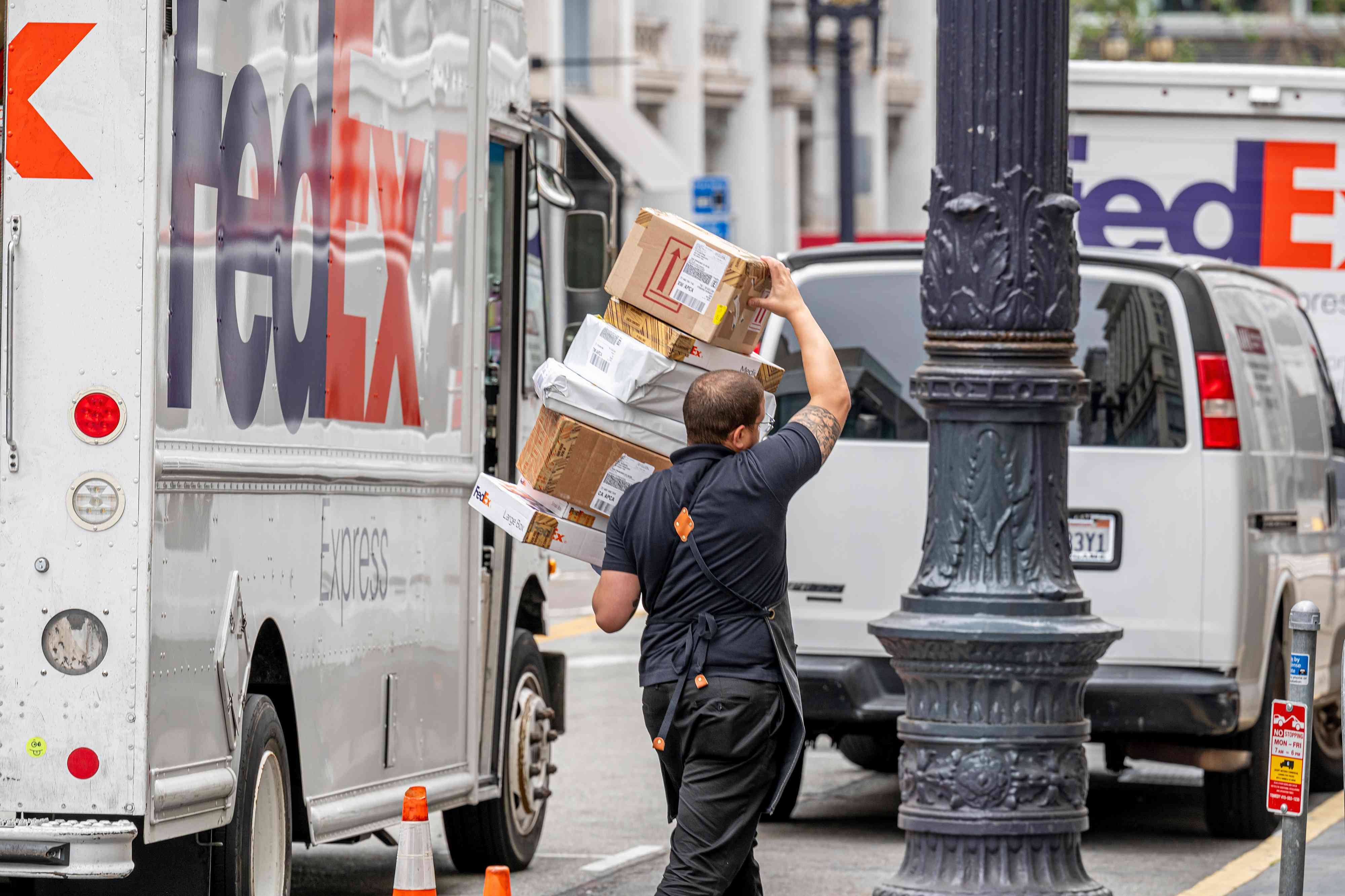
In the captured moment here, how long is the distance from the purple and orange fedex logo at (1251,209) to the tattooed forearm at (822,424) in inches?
366

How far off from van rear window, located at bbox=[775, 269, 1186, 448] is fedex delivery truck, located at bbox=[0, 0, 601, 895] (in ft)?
5.86

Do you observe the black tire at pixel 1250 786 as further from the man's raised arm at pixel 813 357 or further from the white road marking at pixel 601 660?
the white road marking at pixel 601 660

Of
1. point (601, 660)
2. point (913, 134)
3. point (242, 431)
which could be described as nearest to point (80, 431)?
point (242, 431)

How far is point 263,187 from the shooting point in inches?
264

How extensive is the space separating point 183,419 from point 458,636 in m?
2.54

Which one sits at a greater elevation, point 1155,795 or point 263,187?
point 263,187

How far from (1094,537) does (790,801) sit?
1.72 meters

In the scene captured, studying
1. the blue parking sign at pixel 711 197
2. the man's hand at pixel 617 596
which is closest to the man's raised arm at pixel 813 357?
the man's hand at pixel 617 596

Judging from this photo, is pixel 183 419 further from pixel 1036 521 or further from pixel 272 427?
pixel 1036 521

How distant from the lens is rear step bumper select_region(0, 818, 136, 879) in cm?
586

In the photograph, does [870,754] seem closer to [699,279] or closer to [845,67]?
[699,279]

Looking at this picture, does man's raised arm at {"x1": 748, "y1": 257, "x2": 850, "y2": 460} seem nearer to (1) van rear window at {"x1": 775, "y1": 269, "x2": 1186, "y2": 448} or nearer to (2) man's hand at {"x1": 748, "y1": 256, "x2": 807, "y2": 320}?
(2) man's hand at {"x1": 748, "y1": 256, "x2": 807, "y2": 320}

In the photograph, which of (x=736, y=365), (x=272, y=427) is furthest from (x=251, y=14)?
(x=736, y=365)

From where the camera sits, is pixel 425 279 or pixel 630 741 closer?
pixel 425 279
